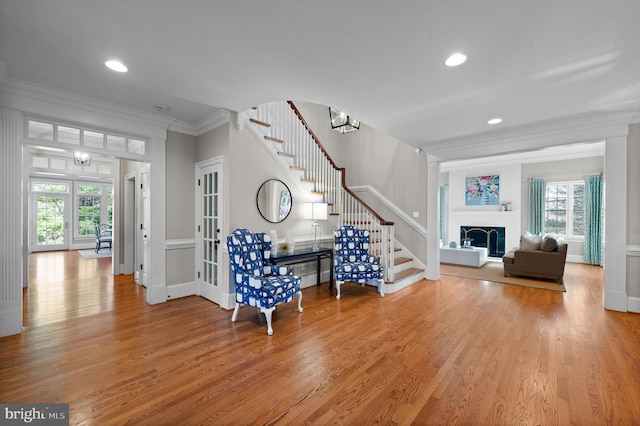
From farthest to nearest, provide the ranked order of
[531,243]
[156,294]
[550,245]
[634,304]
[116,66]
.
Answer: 1. [531,243]
2. [550,245]
3. [156,294]
4. [634,304]
5. [116,66]

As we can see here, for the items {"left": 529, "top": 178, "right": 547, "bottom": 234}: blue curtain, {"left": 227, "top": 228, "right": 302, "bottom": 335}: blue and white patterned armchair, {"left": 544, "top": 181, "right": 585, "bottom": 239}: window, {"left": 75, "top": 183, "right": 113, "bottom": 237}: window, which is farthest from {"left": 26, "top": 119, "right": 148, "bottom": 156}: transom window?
{"left": 544, "top": 181, "right": 585, "bottom": 239}: window

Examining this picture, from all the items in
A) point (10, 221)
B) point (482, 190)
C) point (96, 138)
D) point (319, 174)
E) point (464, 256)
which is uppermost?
point (96, 138)

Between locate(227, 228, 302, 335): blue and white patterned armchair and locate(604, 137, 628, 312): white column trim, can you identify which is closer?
locate(227, 228, 302, 335): blue and white patterned armchair

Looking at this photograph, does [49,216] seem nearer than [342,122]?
No

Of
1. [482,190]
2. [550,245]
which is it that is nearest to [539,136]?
[550,245]

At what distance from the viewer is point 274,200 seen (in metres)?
4.29

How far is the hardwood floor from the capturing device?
1.85 metres

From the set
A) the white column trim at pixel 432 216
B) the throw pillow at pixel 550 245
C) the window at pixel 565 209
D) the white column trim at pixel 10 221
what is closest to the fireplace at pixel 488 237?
the window at pixel 565 209

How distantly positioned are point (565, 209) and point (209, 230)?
347 inches

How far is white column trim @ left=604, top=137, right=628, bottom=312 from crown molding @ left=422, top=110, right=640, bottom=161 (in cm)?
21

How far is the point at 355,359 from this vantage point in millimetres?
2484

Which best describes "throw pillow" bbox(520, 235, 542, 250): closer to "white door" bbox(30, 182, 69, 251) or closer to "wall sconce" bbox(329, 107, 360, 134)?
"wall sconce" bbox(329, 107, 360, 134)

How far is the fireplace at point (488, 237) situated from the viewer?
7805 mm

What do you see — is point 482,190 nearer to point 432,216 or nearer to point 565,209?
point 565,209
